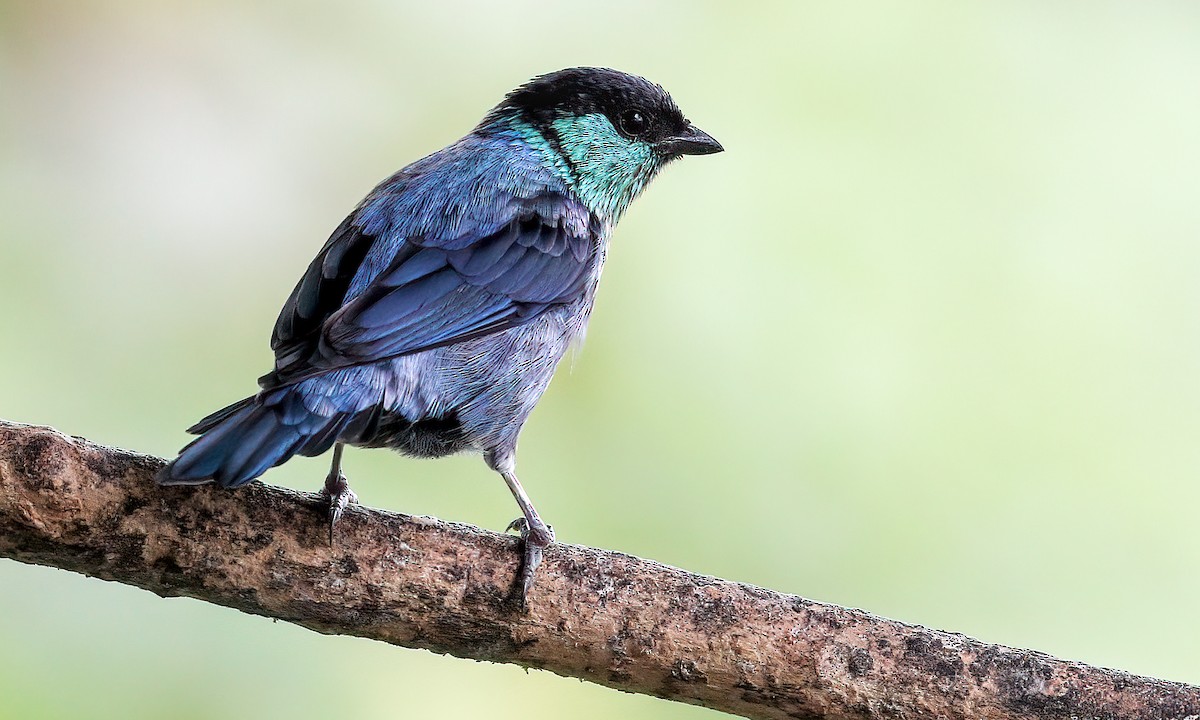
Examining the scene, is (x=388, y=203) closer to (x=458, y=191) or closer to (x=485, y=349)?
(x=458, y=191)

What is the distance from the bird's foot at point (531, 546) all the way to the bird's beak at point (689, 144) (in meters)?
1.69

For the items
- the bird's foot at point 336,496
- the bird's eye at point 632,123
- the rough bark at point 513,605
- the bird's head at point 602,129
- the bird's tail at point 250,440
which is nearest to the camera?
the bird's tail at point 250,440

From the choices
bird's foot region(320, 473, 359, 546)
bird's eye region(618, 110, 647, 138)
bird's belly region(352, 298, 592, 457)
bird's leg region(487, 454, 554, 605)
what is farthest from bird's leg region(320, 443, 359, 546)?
bird's eye region(618, 110, 647, 138)

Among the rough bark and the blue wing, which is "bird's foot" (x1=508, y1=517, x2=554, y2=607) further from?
the blue wing

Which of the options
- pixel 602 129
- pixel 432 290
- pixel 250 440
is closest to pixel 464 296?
pixel 432 290

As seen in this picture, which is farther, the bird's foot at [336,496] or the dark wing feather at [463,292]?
the dark wing feather at [463,292]

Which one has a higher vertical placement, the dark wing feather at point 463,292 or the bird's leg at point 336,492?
the dark wing feather at point 463,292

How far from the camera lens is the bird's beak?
4.50m

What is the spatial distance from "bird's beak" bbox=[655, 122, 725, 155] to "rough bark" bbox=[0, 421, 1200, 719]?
6.12 feet

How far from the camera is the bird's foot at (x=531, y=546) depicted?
3114mm

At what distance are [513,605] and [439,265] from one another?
1101mm

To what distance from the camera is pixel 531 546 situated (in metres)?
3.22

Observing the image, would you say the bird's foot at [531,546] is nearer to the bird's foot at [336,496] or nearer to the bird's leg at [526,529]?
the bird's leg at [526,529]

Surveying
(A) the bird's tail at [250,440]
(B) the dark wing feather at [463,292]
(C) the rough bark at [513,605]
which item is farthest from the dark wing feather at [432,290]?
(C) the rough bark at [513,605]
